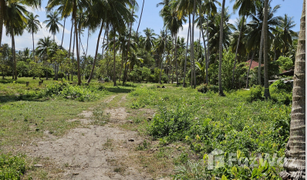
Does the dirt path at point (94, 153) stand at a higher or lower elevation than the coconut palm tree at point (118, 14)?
lower

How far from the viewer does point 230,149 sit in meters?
3.96

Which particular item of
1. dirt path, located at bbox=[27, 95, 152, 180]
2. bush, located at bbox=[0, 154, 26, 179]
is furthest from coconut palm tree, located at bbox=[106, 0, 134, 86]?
bush, located at bbox=[0, 154, 26, 179]

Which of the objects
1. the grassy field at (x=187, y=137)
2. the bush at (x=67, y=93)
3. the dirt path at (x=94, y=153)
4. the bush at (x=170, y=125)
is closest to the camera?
the grassy field at (x=187, y=137)

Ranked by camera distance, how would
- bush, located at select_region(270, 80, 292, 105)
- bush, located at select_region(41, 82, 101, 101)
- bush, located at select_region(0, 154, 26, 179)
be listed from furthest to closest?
bush, located at select_region(41, 82, 101, 101), bush, located at select_region(270, 80, 292, 105), bush, located at select_region(0, 154, 26, 179)

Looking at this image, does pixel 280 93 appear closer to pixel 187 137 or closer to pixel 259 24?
pixel 187 137

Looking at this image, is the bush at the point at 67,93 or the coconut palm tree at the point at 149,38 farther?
the coconut palm tree at the point at 149,38

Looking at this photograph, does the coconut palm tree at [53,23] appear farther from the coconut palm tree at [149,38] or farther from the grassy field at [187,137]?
the grassy field at [187,137]

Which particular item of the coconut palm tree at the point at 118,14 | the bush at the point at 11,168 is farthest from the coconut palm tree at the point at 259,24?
the bush at the point at 11,168

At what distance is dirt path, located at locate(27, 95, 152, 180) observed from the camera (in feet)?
13.1

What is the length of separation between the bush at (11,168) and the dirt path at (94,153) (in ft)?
1.77

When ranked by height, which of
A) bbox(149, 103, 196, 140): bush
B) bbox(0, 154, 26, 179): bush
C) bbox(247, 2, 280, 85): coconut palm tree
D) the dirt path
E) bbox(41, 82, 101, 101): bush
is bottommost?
the dirt path

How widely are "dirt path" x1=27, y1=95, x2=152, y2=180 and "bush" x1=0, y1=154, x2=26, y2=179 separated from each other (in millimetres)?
539

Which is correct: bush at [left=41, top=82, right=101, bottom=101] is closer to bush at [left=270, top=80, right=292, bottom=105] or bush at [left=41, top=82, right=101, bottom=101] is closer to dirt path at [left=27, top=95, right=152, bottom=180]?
dirt path at [left=27, top=95, right=152, bottom=180]

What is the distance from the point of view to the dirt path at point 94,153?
399 cm
